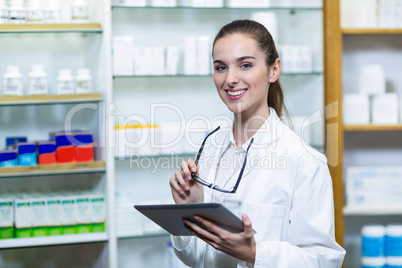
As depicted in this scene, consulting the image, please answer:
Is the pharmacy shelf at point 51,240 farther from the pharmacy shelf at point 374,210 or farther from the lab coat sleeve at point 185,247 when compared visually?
the pharmacy shelf at point 374,210

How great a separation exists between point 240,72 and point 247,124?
0.19 m

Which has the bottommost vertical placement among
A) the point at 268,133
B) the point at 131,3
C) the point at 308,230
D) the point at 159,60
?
the point at 308,230

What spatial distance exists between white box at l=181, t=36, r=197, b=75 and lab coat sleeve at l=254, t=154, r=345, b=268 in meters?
1.57

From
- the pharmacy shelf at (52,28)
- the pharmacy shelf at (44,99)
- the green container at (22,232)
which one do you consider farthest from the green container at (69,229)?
the pharmacy shelf at (52,28)

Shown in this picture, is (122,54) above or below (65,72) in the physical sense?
above

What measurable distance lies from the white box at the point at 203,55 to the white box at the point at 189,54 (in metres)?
0.02

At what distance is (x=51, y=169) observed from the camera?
2.96m

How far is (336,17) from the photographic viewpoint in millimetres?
3111

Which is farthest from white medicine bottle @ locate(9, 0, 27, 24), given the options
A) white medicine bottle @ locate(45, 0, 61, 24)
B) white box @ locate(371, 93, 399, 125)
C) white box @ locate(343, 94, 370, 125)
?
white box @ locate(371, 93, 399, 125)

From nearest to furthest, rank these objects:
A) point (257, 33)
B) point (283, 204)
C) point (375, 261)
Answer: point (283, 204) → point (257, 33) → point (375, 261)

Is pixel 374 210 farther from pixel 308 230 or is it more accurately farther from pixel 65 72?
pixel 65 72

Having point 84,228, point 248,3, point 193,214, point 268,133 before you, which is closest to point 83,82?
point 84,228

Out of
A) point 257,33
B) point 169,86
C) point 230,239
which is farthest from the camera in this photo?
point 169,86

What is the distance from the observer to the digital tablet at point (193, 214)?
1438mm
